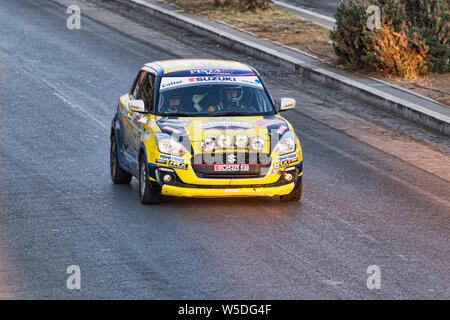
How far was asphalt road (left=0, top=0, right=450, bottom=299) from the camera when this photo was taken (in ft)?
35.0

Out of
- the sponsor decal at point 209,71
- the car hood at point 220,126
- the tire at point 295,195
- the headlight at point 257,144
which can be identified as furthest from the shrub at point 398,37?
the headlight at point 257,144

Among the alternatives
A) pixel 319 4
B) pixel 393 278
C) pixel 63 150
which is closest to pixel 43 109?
pixel 63 150

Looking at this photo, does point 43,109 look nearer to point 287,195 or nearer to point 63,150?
point 63,150

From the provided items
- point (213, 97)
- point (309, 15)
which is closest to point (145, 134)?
point (213, 97)

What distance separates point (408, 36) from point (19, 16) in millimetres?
14209

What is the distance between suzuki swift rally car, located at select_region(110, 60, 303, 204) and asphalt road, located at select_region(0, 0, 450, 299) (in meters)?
0.33

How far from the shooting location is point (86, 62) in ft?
89.0

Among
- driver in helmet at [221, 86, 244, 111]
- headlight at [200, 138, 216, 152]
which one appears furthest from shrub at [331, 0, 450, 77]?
headlight at [200, 138, 216, 152]

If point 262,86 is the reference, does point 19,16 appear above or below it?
below

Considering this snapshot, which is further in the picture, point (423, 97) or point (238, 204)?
point (423, 97)

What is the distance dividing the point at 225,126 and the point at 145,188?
1.29 m

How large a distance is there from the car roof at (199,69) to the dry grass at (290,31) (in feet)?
26.4

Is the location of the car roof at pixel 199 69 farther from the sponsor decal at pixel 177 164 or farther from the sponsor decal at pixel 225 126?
the sponsor decal at pixel 177 164

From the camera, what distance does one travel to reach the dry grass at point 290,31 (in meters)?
24.0
